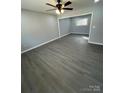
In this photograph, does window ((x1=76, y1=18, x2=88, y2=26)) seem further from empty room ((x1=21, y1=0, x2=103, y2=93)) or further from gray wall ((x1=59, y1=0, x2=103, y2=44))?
gray wall ((x1=59, y1=0, x2=103, y2=44))

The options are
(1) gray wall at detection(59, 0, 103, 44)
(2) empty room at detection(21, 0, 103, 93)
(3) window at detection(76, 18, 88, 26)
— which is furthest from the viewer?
(3) window at detection(76, 18, 88, 26)

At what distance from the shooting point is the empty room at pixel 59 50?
2131mm

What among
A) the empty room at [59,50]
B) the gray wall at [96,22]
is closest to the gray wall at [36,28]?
the empty room at [59,50]

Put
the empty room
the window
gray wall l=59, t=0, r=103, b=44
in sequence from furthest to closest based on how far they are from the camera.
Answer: the window, gray wall l=59, t=0, r=103, b=44, the empty room

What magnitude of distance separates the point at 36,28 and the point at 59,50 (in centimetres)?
222

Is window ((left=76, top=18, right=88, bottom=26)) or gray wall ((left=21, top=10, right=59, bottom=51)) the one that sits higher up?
window ((left=76, top=18, right=88, bottom=26))

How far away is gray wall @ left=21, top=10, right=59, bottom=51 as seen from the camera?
197 inches

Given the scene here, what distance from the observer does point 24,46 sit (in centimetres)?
505

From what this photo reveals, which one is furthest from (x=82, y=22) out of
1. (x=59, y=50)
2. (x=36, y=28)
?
(x=59, y=50)

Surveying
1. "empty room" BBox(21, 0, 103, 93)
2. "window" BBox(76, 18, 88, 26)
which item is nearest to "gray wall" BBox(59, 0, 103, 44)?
"empty room" BBox(21, 0, 103, 93)

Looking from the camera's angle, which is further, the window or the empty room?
the window
